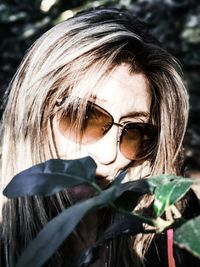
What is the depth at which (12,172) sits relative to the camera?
1.43m

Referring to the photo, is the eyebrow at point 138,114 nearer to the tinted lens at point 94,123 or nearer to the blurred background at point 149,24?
the tinted lens at point 94,123

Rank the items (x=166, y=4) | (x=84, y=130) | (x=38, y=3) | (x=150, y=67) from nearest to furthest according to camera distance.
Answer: (x=84, y=130)
(x=150, y=67)
(x=38, y=3)
(x=166, y=4)

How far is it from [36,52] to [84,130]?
0.31 meters

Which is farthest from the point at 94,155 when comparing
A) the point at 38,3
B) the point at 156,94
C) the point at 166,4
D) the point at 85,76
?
the point at 166,4

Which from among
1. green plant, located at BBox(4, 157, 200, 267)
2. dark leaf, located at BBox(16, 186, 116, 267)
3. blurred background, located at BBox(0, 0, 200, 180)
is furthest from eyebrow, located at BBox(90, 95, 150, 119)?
blurred background, located at BBox(0, 0, 200, 180)

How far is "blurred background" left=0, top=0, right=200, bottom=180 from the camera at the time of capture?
3039 mm

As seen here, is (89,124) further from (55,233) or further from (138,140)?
(55,233)

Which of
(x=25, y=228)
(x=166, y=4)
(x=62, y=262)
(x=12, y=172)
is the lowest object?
(x=62, y=262)

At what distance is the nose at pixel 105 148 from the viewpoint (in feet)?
4.47

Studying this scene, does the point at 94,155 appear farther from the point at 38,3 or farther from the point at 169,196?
the point at 38,3

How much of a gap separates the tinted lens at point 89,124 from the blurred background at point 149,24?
69.2 inches

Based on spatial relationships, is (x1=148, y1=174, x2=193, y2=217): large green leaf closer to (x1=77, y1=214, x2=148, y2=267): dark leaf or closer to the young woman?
(x1=77, y1=214, x2=148, y2=267): dark leaf

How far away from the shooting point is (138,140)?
4.83 feet

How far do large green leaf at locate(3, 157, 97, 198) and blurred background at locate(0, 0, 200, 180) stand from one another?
2376 mm
